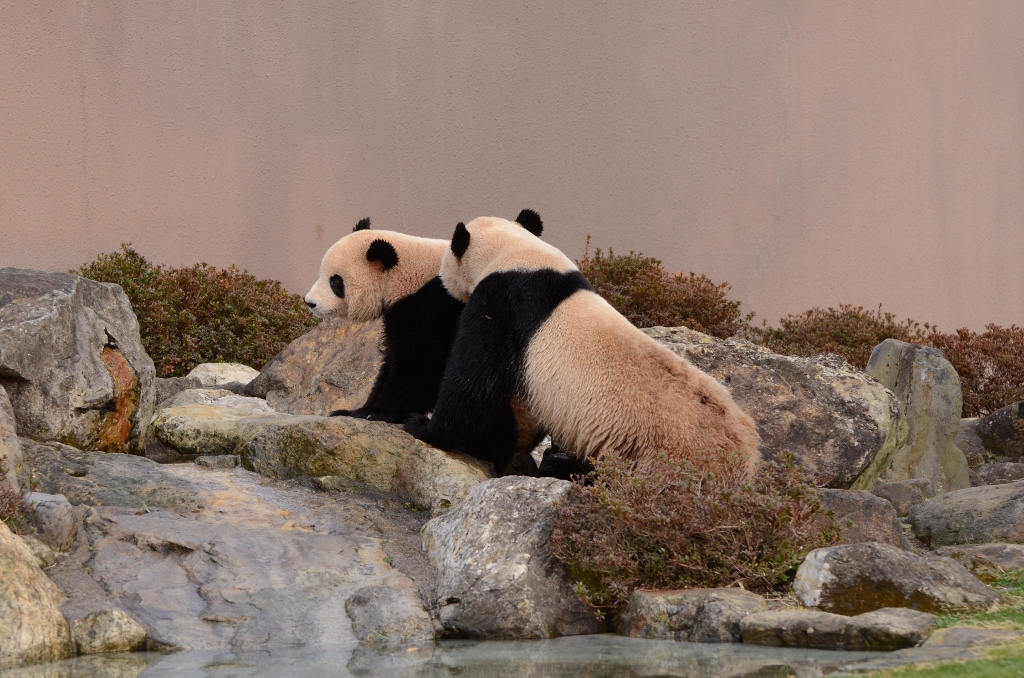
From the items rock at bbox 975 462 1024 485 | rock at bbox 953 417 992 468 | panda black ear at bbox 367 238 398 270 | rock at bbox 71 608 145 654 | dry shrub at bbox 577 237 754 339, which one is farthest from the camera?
dry shrub at bbox 577 237 754 339

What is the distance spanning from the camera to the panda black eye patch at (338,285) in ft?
22.0

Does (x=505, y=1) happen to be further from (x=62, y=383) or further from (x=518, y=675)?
(x=518, y=675)

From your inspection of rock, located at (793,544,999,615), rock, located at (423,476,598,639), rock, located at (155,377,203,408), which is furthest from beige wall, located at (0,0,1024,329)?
rock, located at (793,544,999,615)

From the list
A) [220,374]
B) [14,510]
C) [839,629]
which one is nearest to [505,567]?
[839,629]

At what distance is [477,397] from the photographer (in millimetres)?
5605

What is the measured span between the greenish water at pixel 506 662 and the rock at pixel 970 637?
116 millimetres

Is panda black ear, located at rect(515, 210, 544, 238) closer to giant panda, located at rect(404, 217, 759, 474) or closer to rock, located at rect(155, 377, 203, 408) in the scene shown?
giant panda, located at rect(404, 217, 759, 474)

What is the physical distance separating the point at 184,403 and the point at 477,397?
9.19 feet

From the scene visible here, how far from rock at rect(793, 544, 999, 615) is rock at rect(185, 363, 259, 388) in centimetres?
640

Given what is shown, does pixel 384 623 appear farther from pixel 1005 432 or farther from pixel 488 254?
pixel 1005 432

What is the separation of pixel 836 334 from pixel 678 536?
7.34 meters

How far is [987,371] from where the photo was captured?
11.4 metres

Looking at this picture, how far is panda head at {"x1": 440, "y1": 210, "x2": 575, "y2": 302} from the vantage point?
570 cm

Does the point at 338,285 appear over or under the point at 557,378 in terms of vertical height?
over
